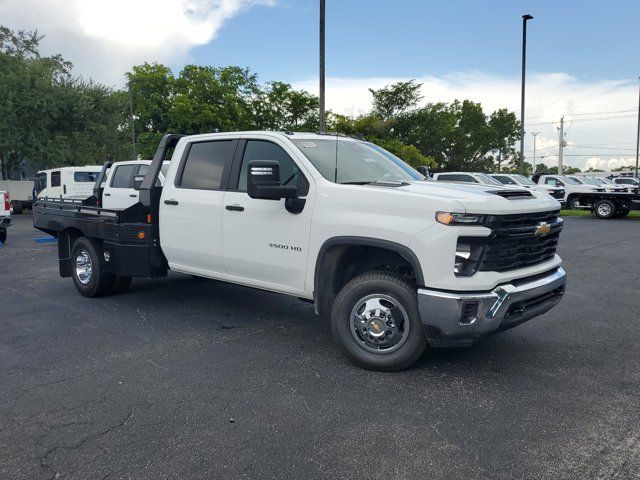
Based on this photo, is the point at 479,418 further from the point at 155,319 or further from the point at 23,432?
the point at 155,319

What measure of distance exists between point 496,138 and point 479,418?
7291 cm

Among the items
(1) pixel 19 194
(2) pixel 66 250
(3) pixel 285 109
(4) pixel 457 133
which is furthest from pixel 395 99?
(2) pixel 66 250

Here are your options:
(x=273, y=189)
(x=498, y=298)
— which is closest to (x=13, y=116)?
(x=273, y=189)

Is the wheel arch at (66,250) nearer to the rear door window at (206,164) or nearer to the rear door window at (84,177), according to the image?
the rear door window at (206,164)

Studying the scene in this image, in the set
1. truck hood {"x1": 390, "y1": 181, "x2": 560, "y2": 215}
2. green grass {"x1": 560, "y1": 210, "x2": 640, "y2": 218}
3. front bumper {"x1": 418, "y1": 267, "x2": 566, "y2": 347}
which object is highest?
truck hood {"x1": 390, "y1": 181, "x2": 560, "y2": 215}

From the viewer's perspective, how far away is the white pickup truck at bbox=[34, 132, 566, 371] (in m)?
3.88

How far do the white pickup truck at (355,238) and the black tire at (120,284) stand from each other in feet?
2.87

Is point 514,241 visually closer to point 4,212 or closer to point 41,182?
point 4,212

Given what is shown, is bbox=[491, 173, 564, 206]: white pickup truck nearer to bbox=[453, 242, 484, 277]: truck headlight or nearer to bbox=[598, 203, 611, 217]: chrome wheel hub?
bbox=[598, 203, 611, 217]: chrome wheel hub

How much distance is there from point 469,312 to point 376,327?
777 millimetres

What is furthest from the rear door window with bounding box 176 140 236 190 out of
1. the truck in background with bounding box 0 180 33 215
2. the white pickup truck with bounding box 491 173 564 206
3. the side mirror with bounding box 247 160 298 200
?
the truck in background with bounding box 0 180 33 215

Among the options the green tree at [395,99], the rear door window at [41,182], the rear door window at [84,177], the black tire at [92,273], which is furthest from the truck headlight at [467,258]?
the green tree at [395,99]

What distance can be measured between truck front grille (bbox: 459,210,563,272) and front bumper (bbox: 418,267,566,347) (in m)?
0.18

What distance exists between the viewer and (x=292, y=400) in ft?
12.4
